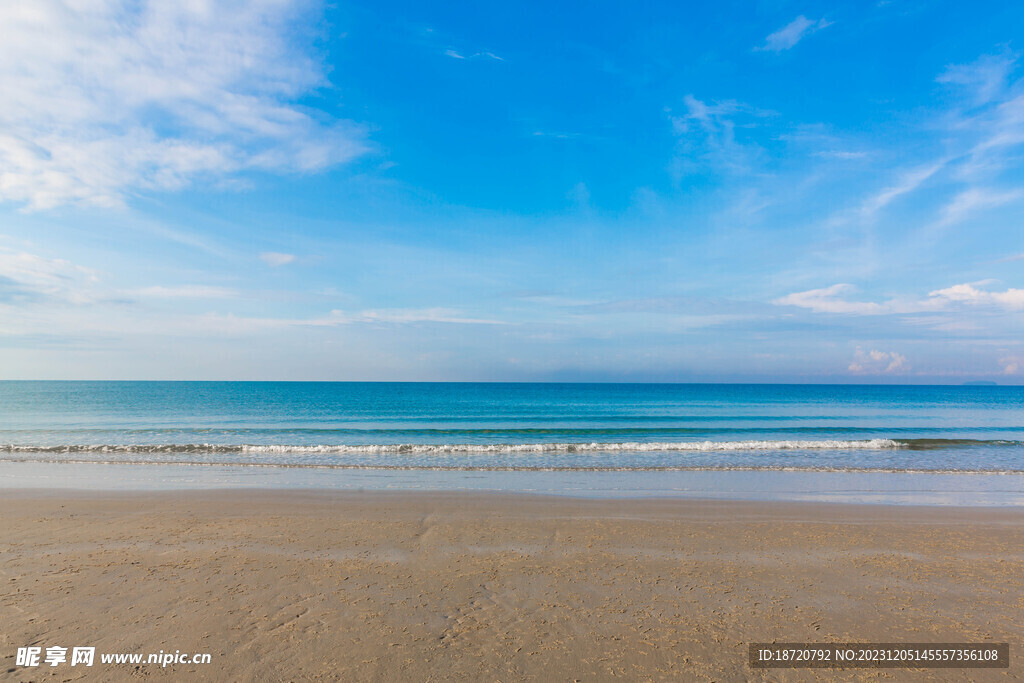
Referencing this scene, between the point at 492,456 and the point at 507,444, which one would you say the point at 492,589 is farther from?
the point at 507,444

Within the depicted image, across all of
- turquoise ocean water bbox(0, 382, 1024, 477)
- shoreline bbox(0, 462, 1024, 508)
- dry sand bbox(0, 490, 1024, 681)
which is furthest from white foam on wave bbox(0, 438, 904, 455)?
dry sand bbox(0, 490, 1024, 681)

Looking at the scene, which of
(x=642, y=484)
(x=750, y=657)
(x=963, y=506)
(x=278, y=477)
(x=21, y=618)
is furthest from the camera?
(x=278, y=477)

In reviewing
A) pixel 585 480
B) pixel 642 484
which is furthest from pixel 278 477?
pixel 642 484

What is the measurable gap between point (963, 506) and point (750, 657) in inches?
454

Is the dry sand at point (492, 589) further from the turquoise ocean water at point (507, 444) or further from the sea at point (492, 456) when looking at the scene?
the turquoise ocean water at point (507, 444)

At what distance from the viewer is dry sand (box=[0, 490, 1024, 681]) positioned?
5.05 m

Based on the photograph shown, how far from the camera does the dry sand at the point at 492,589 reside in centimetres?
505

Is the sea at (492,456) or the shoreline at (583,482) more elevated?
the shoreline at (583,482)

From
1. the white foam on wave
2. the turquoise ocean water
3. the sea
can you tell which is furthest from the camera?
the white foam on wave

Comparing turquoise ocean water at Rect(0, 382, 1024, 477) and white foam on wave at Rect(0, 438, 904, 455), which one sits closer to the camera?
turquoise ocean water at Rect(0, 382, 1024, 477)

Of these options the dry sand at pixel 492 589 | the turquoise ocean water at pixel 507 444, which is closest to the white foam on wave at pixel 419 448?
the turquoise ocean water at pixel 507 444

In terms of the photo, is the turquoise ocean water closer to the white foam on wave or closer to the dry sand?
the white foam on wave

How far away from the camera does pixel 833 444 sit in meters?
24.6

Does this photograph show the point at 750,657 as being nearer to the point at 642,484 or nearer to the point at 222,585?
the point at 222,585
